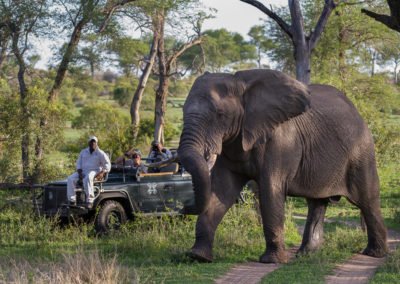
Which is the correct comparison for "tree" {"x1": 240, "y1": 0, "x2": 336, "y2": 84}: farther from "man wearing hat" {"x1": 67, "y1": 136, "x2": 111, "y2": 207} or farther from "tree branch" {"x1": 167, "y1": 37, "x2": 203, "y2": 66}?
"tree branch" {"x1": 167, "y1": 37, "x2": 203, "y2": 66}

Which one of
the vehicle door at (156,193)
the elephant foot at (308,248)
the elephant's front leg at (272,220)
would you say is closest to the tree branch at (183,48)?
the vehicle door at (156,193)

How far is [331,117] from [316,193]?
1.14 meters

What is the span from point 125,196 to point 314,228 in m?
3.53

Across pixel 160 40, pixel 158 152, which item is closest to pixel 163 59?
pixel 160 40

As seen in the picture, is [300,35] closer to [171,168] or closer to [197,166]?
[171,168]

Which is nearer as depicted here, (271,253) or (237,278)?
(237,278)

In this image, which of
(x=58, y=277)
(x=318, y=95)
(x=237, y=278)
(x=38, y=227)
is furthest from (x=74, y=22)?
(x=58, y=277)

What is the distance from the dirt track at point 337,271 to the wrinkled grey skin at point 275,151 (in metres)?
0.31

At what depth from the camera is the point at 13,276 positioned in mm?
8500

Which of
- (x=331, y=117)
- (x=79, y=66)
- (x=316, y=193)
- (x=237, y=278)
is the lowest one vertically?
(x=237, y=278)

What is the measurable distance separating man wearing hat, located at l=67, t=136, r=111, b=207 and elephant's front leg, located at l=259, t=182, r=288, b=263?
3630 millimetres

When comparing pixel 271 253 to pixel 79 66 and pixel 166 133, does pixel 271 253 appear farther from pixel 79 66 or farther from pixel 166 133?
pixel 166 133

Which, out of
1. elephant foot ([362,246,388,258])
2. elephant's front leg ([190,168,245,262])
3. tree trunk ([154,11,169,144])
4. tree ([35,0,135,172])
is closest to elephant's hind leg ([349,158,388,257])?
elephant foot ([362,246,388,258])

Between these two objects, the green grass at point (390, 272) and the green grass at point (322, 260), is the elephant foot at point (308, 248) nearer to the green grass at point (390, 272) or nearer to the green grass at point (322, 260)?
the green grass at point (322, 260)
